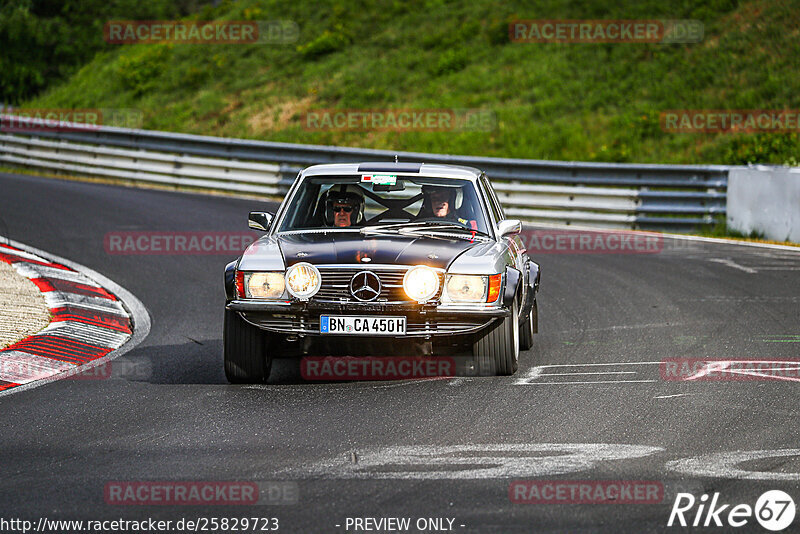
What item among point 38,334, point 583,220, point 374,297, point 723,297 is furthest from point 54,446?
point 583,220

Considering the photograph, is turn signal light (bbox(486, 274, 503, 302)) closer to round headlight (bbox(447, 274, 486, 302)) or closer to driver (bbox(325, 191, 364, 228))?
round headlight (bbox(447, 274, 486, 302))

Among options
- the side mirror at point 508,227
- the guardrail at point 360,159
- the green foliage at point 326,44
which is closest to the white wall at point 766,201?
the guardrail at point 360,159

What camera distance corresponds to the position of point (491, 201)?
9234 millimetres

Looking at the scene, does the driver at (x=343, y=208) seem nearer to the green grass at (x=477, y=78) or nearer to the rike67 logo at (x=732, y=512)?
the rike67 logo at (x=732, y=512)

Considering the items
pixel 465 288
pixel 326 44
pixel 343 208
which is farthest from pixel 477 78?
pixel 465 288

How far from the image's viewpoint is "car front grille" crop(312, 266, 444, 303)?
293 inches

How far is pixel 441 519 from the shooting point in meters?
4.67

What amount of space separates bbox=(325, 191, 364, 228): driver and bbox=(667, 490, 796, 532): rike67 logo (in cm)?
428

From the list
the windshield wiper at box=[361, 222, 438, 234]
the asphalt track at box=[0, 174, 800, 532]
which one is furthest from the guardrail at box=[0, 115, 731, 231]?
the windshield wiper at box=[361, 222, 438, 234]

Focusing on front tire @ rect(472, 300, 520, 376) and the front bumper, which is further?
front tire @ rect(472, 300, 520, 376)

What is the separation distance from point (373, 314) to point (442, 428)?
1260mm

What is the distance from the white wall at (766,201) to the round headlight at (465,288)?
34.5 feet

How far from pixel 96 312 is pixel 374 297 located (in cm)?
399

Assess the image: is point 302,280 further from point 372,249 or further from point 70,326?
point 70,326
